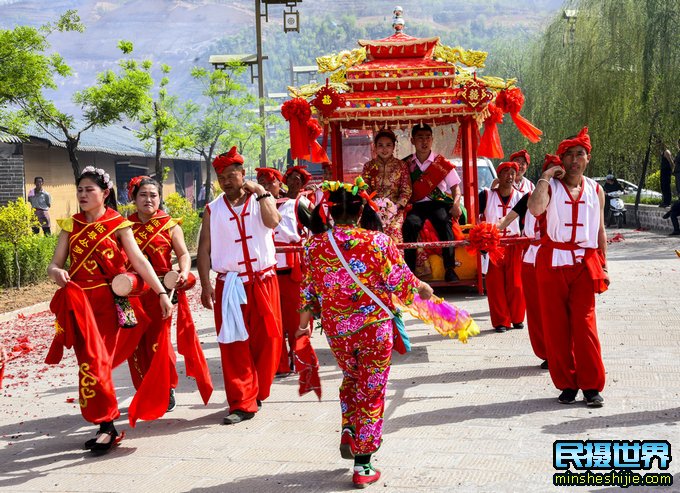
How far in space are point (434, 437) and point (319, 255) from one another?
1664 millimetres

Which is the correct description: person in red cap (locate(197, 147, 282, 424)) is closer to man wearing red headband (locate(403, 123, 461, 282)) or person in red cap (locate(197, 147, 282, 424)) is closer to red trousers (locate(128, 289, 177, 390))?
red trousers (locate(128, 289, 177, 390))

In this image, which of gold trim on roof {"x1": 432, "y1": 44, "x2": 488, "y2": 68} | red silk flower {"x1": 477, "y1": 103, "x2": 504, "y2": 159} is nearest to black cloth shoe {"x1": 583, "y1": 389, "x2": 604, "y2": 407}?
gold trim on roof {"x1": 432, "y1": 44, "x2": 488, "y2": 68}

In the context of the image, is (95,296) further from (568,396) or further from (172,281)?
(568,396)

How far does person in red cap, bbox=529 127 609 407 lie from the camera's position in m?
7.36

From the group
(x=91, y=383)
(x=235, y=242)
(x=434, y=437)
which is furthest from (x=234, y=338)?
(x=434, y=437)

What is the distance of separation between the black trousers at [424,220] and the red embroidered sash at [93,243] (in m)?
4.55

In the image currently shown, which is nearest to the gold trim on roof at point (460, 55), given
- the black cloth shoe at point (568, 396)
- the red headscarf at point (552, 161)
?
the red headscarf at point (552, 161)

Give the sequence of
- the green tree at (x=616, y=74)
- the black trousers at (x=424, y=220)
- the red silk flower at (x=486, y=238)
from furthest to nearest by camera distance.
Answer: the green tree at (x=616, y=74)
the black trousers at (x=424, y=220)
the red silk flower at (x=486, y=238)

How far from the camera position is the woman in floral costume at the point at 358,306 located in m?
5.63

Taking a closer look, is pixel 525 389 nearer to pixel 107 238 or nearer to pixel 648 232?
pixel 107 238

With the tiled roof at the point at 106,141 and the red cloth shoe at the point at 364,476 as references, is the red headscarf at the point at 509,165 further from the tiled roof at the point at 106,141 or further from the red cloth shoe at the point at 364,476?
the tiled roof at the point at 106,141

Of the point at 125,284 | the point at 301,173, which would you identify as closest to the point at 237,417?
the point at 125,284

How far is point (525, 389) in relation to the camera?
311 inches

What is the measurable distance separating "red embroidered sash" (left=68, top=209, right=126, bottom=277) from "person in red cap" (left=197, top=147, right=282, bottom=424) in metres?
0.92
